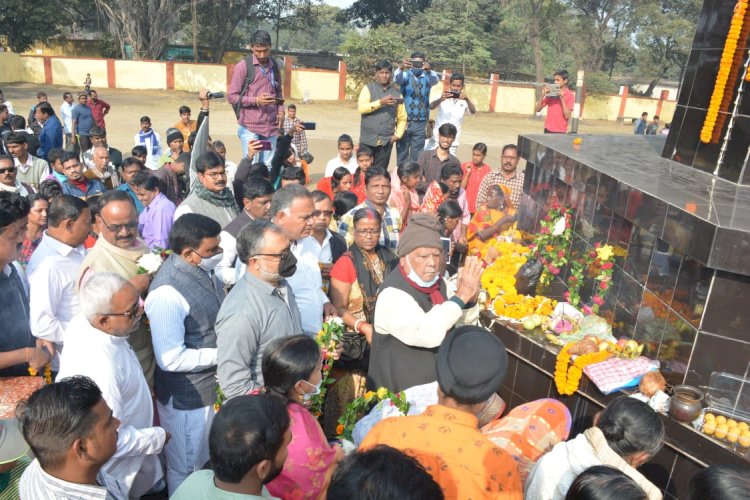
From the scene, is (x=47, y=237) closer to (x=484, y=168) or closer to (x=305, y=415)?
(x=305, y=415)

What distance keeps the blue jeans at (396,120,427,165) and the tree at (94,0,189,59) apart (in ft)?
94.6

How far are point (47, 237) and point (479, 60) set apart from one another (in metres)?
36.3

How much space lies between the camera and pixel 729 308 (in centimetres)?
354

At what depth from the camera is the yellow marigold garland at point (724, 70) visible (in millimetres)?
4676

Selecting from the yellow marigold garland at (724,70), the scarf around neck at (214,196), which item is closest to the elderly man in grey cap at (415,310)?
the scarf around neck at (214,196)

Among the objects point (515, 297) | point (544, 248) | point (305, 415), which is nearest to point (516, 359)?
point (515, 297)

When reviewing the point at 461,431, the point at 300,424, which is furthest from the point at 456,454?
the point at 300,424

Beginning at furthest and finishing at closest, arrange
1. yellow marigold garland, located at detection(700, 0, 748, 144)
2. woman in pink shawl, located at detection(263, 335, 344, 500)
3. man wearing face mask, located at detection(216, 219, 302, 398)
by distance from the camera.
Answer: yellow marigold garland, located at detection(700, 0, 748, 144) < man wearing face mask, located at detection(216, 219, 302, 398) < woman in pink shawl, located at detection(263, 335, 344, 500)

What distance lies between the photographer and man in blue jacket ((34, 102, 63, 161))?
9.98 metres

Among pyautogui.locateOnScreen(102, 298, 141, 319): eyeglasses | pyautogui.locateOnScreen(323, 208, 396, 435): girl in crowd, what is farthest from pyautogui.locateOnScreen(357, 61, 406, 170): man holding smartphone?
pyautogui.locateOnScreen(102, 298, 141, 319): eyeglasses

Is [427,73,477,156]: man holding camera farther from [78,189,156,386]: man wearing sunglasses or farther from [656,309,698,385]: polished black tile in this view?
[78,189,156,386]: man wearing sunglasses

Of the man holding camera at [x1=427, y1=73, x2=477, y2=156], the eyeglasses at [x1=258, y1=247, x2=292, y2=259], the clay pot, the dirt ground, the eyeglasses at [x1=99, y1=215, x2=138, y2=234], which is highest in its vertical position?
the man holding camera at [x1=427, y1=73, x2=477, y2=156]

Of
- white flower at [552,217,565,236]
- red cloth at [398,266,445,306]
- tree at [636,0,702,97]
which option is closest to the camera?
red cloth at [398,266,445,306]

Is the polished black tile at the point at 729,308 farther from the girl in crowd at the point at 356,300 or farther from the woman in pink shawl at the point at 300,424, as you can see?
the woman in pink shawl at the point at 300,424
